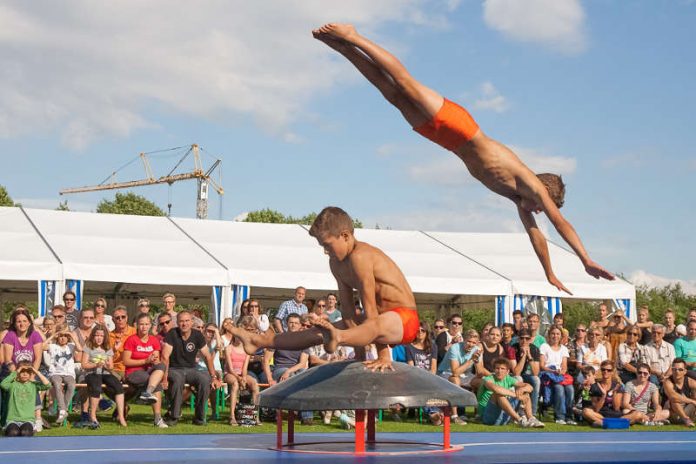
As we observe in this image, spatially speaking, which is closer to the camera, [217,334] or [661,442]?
[661,442]

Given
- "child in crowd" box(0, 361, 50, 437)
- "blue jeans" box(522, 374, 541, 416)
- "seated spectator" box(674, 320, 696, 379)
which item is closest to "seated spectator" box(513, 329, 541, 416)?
"blue jeans" box(522, 374, 541, 416)

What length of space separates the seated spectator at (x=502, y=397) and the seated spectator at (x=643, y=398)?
1841 mm

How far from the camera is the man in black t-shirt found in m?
13.4

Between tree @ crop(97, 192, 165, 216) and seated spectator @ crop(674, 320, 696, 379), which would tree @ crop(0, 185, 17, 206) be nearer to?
tree @ crop(97, 192, 165, 216)

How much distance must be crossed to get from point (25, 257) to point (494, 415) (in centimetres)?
846

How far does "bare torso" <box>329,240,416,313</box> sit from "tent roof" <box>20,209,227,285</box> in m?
9.23

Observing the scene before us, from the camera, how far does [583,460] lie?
9469mm

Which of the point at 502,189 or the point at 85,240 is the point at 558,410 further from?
the point at 85,240

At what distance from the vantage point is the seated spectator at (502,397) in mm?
14688

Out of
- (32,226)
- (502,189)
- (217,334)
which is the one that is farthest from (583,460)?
(32,226)

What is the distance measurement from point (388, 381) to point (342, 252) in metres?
1.38

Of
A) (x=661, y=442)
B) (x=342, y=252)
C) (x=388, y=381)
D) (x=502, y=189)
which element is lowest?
(x=661, y=442)

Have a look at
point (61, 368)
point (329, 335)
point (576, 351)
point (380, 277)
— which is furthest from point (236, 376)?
point (329, 335)

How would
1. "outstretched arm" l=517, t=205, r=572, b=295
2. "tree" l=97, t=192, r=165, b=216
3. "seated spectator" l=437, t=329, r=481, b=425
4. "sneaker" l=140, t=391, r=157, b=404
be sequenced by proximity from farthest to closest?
1. "tree" l=97, t=192, r=165, b=216
2. "seated spectator" l=437, t=329, r=481, b=425
3. "sneaker" l=140, t=391, r=157, b=404
4. "outstretched arm" l=517, t=205, r=572, b=295
